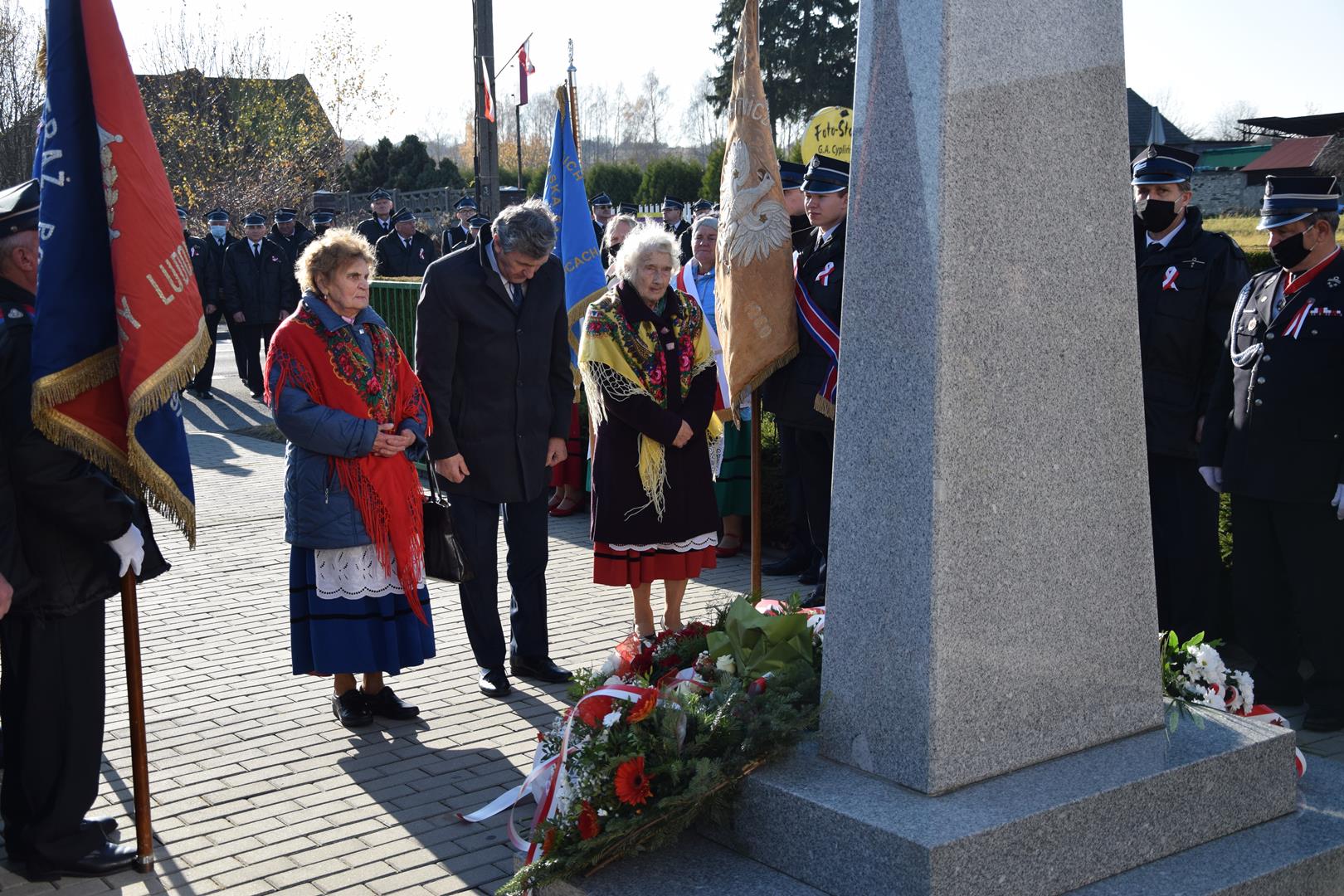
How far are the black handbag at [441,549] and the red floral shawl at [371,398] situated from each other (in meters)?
0.05

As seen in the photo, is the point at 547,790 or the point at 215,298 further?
the point at 215,298

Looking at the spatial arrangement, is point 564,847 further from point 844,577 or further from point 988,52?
point 988,52

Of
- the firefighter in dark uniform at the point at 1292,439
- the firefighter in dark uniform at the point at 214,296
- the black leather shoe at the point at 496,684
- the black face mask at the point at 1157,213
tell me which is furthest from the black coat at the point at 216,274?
the firefighter in dark uniform at the point at 1292,439

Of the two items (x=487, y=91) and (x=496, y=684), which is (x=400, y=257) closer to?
(x=487, y=91)

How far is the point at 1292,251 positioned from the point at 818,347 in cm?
215

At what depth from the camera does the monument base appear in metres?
Answer: 3.09

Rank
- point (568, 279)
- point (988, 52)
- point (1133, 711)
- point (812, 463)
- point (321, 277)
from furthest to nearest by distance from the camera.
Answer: point (568, 279)
point (812, 463)
point (321, 277)
point (1133, 711)
point (988, 52)

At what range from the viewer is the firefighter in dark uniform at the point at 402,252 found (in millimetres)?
17719

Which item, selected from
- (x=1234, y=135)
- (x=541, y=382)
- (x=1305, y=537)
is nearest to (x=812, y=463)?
(x=541, y=382)

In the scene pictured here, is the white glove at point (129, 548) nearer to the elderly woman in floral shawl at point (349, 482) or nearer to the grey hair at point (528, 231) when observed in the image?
the elderly woman in floral shawl at point (349, 482)

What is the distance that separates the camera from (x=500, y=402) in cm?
576

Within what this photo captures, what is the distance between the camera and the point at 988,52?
10.7 ft

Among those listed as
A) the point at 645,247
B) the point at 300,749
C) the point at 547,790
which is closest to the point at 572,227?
the point at 645,247

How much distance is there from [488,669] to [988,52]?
3578 millimetres
